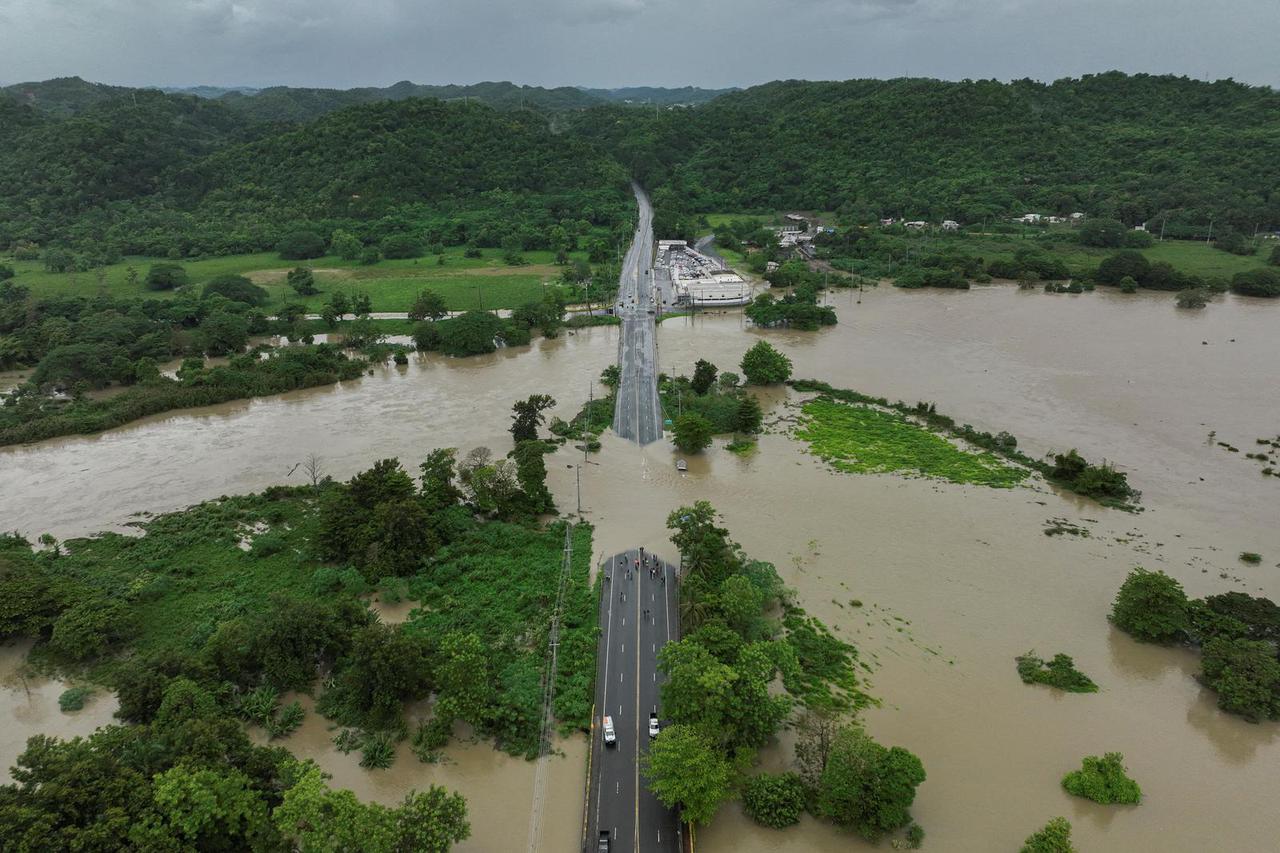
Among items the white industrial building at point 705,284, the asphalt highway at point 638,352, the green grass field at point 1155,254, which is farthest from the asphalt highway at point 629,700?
the green grass field at point 1155,254

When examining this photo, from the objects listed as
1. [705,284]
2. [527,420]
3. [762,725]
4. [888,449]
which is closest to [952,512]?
[888,449]

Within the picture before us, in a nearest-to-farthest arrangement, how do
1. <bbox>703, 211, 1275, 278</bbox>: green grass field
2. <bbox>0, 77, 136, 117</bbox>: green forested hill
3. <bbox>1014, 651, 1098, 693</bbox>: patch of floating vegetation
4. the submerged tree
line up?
<bbox>1014, 651, 1098, 693</bbox>: patch of floating vegetation
the submerged tree
<bbox>703, 211, 1275, 278</bbox>: green grass field
<bbox>0, 77, 136, 117</bbox>: green forested hill

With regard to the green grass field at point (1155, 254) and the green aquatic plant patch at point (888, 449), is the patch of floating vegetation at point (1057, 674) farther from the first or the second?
the green grass field at point (1155, 254)

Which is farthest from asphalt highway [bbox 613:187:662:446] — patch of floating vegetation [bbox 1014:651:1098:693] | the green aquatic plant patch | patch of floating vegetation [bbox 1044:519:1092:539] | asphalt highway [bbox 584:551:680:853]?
patch of floating vegetation [bbox 1014:651:1098:693]

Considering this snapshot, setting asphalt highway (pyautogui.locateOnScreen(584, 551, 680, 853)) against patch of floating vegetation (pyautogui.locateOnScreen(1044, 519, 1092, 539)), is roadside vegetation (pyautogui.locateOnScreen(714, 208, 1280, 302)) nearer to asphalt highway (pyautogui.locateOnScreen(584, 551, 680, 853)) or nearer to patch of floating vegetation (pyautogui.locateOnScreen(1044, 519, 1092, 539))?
patch of floating vegetation (pyautogui.locateOnScreen(1044, 519, 1092, 539))

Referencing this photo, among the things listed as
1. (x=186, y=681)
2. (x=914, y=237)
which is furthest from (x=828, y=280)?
(x=186, y=681)

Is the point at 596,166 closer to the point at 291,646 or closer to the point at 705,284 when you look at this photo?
the point at 705,284
